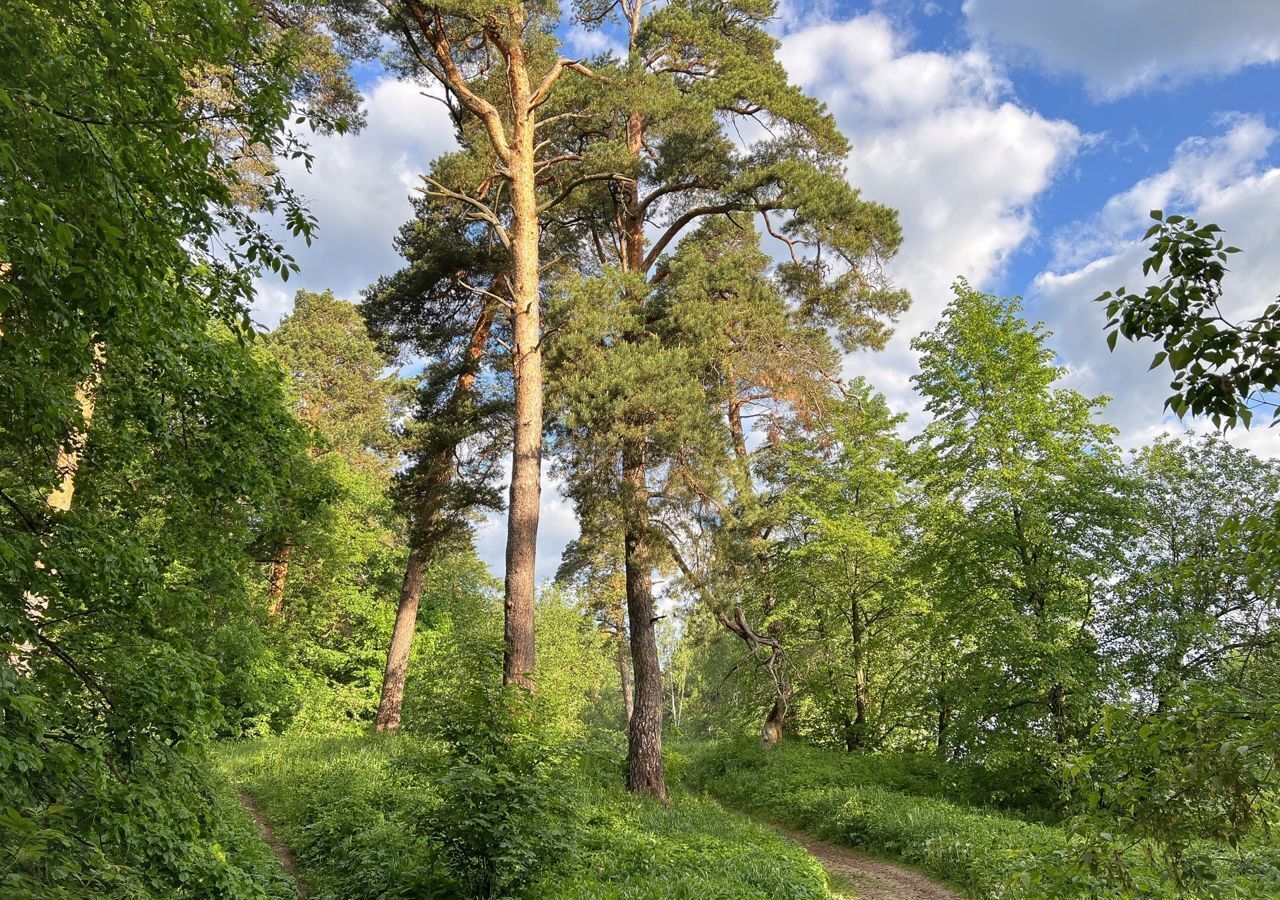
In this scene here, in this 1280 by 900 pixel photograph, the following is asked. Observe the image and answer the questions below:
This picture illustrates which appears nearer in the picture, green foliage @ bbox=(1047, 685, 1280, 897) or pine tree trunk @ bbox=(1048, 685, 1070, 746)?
green foliage @ bbox=(1047, 685, 1280, 897)

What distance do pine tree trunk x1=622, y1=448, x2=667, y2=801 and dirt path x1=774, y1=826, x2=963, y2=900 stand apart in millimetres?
2965

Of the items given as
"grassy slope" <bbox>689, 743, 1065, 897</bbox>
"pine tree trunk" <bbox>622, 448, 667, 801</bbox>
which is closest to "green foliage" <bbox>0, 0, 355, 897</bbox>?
"grassy slope" <bbox>689, 743, 1065, 897</bbox>

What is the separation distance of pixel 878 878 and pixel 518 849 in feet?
21.4

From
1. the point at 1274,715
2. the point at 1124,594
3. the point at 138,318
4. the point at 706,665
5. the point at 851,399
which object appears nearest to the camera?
the point at 1274,715

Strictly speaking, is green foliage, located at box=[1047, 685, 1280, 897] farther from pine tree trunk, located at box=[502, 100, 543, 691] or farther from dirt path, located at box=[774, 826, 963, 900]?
pine tree trunk, located at box=[502, 100, 543, 691]

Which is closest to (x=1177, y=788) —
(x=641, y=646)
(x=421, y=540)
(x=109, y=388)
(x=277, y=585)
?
(x=109, y=388)

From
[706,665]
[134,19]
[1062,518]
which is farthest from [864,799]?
[706,665]

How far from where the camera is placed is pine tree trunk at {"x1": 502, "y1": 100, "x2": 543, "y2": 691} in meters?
10.5

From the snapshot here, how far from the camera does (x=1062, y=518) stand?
43.4 feet

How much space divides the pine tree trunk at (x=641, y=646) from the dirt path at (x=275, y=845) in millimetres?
5317

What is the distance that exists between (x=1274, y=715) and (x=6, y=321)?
600 cm

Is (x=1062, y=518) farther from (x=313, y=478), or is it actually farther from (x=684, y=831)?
(x=313, y=478)

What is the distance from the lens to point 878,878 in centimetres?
1012

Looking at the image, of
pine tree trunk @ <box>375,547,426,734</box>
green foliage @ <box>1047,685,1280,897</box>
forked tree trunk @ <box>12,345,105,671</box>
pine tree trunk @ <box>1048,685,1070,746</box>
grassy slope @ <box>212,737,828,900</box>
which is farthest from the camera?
pine tree trunk @ <box>375,547,426,734</box>
